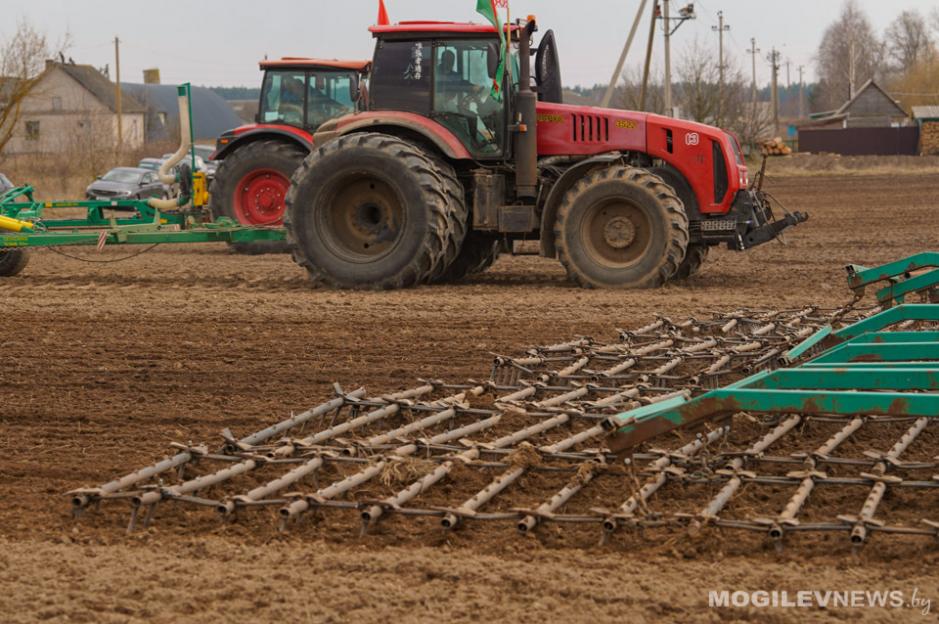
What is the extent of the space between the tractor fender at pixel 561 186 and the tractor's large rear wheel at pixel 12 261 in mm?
6061

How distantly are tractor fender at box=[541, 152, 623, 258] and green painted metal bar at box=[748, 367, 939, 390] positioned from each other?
6.96 m

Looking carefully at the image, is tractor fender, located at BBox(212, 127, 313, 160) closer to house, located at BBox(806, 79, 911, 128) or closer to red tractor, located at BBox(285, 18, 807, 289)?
red tractor, located at BBox(285, 18, 807, 289)

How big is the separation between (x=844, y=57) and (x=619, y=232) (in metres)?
122

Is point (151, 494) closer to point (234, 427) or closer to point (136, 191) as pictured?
point (234, 427)

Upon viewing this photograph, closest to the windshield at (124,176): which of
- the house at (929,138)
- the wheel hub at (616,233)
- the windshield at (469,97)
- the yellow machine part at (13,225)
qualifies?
the yellow machine part at (13,225)

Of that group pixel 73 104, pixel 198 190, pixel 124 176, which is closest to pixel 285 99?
pixel 198 190

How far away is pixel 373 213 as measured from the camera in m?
12.9

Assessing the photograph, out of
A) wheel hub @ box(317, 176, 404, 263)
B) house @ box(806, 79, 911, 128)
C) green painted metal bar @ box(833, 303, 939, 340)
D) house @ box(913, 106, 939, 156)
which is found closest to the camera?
green painted metal bar @ box(833, 303, 939, 340)

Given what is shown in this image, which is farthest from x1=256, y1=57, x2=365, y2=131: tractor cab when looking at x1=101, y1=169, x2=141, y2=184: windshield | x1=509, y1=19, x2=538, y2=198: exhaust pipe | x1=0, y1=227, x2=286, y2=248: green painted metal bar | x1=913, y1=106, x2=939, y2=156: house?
x1=913, y1=106, x2=939, y2=156: house

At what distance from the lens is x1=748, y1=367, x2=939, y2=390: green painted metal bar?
5.23 meters

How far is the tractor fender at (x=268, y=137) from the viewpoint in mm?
16562

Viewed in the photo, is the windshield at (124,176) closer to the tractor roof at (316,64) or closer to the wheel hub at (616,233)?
the tractor roof at (316,64)

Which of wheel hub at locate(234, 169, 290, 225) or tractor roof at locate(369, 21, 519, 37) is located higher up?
tractor roof at locate(369, 21, 519, 37)

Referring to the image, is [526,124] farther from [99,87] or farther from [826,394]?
[99,87]
